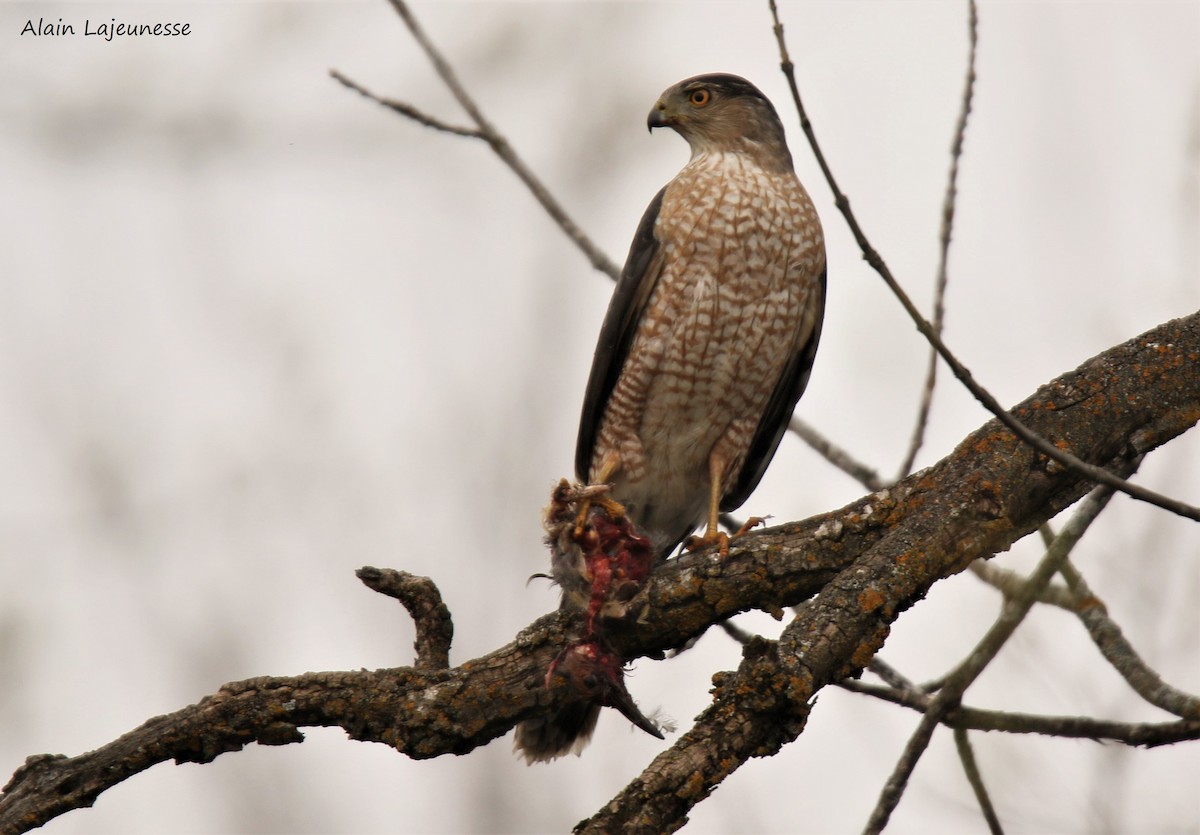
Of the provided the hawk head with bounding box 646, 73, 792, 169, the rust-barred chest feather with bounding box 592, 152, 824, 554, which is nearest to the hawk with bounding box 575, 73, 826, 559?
the rust-barred chest feather with bounding box 592, 152, 824, 554

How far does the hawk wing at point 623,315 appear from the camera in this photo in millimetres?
4672

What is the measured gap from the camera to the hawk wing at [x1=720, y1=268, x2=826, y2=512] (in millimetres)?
4859

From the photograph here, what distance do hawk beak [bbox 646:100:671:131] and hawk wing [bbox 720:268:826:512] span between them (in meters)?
1.13

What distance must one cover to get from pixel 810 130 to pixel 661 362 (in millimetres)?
2049

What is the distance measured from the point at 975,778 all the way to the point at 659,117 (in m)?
3.41

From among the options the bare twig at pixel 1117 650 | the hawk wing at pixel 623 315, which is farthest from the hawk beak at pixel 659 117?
the bare twig at pixel 1117 650

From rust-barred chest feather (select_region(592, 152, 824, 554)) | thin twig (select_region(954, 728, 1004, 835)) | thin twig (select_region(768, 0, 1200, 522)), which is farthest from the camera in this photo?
rust-barred chest feather (select_region(592, 152, 824, 554))

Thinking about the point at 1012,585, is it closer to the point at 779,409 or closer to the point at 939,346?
the point at 939,346

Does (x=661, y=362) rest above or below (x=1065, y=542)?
above

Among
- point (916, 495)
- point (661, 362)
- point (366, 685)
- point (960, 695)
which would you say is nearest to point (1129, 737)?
point (960, 695)

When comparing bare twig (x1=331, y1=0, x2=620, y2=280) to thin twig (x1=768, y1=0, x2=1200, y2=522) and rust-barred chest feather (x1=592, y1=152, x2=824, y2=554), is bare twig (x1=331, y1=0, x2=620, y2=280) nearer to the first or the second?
rust-barred chest feather (x1=592, y1=152, x2=824, y2=554)

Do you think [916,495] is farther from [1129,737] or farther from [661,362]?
[661,362]

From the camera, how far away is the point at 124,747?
115 inches

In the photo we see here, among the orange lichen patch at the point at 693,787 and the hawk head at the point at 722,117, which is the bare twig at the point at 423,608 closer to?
the orange lichen patch at the point at 693,787
